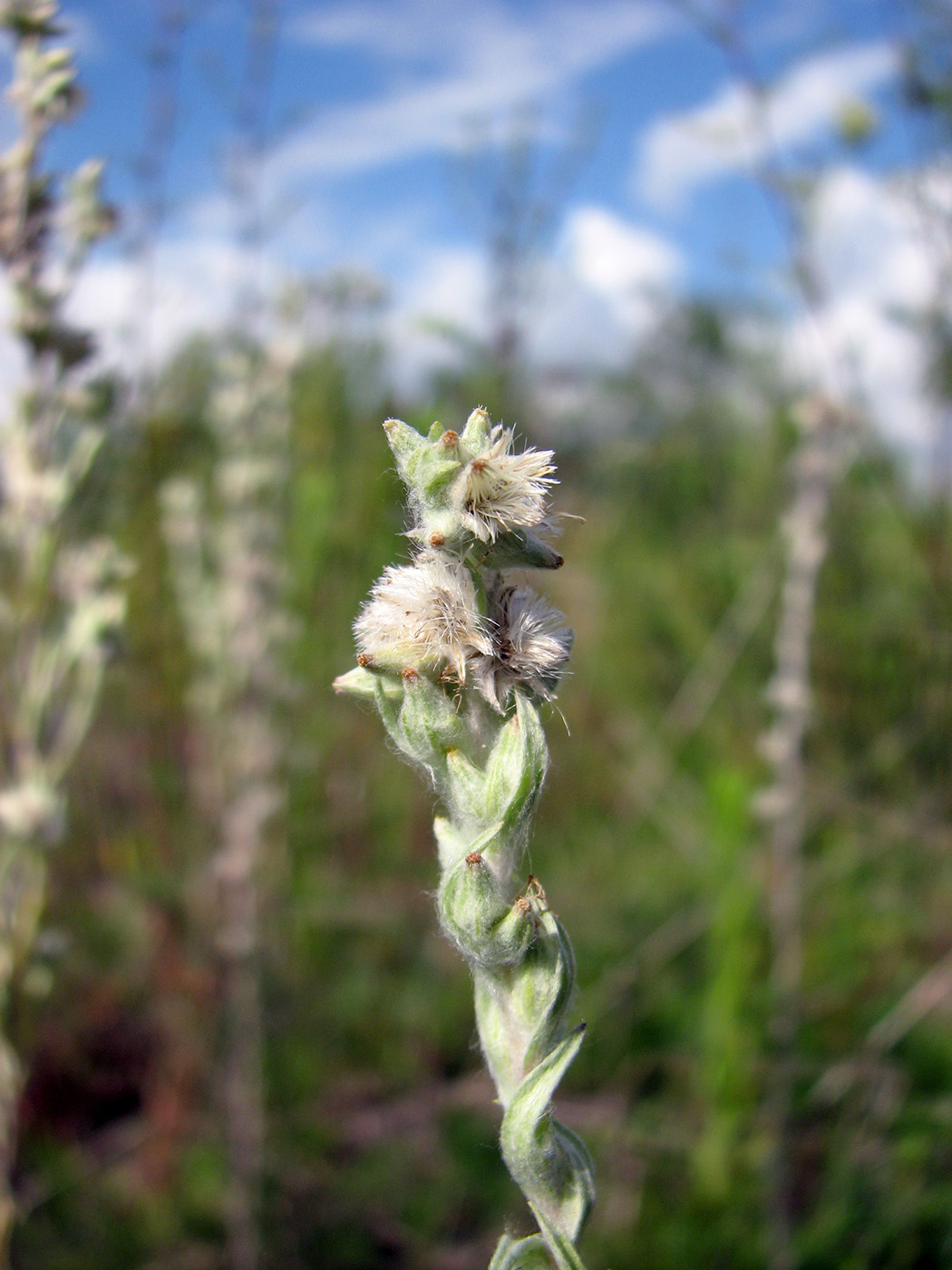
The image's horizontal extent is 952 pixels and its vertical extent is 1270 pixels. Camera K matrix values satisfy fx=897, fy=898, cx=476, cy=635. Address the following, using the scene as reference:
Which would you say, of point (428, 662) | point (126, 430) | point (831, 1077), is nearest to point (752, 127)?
point (126, 430)

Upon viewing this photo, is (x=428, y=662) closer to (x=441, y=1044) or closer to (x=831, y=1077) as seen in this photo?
(x=831, y=1077)

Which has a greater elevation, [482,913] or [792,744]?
[482,913]

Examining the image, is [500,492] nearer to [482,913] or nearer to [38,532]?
[482,913]

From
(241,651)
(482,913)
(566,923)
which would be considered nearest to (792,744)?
(566,923)

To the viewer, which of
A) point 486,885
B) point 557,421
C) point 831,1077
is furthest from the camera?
point 557,421

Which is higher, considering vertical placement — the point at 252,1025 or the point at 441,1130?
the point at 252,1025

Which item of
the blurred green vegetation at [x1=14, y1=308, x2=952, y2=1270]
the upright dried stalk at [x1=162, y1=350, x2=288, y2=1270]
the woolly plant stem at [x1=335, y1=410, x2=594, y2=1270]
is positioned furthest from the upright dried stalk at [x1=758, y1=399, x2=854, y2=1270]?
the woolly plant stem at [x1=335, y1=410, x2=594, y2=1270]
